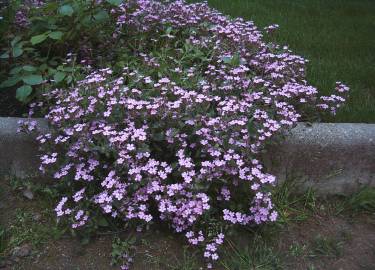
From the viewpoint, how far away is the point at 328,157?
9.92ft

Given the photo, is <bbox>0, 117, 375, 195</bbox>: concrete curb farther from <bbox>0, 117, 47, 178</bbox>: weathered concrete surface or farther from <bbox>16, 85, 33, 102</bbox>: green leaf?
<bbox>16, 85, 33, 102</bbox>: green leaf

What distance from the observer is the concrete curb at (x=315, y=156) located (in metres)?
2.98

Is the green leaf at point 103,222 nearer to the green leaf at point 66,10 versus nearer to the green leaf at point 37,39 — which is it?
the green leaf at point 37,39

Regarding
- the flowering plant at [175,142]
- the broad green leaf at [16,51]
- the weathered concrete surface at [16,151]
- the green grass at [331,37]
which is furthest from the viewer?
the green grass at [331,37]

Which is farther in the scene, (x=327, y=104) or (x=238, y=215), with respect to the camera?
(x=327, y=104)

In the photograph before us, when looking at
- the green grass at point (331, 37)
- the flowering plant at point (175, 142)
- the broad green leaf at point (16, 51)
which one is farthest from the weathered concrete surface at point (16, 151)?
the green grass at point (331, 37)

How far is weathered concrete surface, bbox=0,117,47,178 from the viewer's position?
9.78ft

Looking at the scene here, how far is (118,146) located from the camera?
8.52 feet

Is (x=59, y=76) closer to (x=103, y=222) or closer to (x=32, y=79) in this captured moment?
(x=32, y=79)

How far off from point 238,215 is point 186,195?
299mm

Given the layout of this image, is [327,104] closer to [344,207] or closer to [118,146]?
[344,207]

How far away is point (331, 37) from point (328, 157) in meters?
2.61

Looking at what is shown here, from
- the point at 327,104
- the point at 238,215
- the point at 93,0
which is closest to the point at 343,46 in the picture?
the point at 327,104

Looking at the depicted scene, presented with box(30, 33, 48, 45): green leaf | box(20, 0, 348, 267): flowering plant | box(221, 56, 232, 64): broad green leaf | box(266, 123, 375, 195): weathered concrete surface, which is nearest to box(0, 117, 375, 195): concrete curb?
box(266, 123, 375, 195): weathered concrete surface
